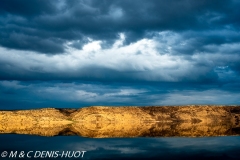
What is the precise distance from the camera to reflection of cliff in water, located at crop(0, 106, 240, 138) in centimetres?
434

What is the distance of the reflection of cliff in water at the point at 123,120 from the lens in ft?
14.3

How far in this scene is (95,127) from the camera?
14.4 ft

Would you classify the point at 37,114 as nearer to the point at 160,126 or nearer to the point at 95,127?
the point at 95,127

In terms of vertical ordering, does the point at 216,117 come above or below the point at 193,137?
above

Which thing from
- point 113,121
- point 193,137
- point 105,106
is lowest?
point 193,137

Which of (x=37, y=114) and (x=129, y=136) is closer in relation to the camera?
(x=129, y=136)

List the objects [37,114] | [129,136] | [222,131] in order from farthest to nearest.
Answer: [37,114] → [222,131] → [129,136]

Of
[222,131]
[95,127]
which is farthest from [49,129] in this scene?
[222,131]

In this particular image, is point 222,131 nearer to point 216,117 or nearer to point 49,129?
point 216,117

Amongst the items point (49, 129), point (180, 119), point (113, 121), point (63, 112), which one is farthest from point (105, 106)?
point (180, 119)

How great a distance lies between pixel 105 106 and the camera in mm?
4543

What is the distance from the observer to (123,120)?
4.43m

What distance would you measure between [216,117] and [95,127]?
2274 millimetres

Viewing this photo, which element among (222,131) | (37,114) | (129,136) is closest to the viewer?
(129,136)
